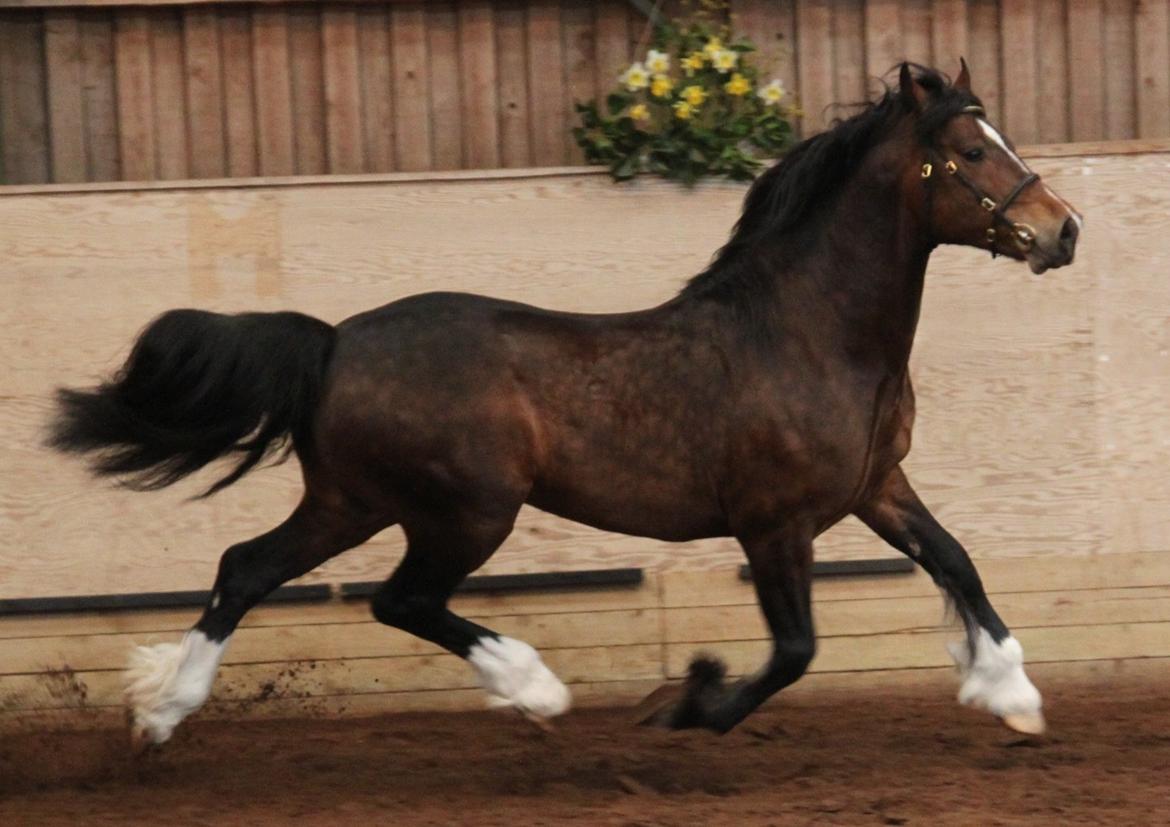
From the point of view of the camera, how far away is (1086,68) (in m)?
6.43

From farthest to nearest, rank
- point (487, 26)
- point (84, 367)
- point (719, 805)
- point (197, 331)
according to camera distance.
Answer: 1. point (487, 26)
2. point (84, 367)
3. point (197, 331)
4. point (719, 805)

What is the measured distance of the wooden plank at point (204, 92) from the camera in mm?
6305

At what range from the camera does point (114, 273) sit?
230 inches

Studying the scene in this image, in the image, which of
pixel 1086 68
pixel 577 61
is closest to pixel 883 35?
pixel 1086 68

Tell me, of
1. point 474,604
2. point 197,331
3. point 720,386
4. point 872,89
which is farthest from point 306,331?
point 872,89

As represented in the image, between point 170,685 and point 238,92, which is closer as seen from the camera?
point 170,685

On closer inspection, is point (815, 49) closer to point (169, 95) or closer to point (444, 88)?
point (444, 88)

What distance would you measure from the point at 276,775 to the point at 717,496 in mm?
1532

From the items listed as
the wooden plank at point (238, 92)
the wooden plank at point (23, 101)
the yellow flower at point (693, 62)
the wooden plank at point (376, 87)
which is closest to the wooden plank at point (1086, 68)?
the yellow flower at point (693, 62)

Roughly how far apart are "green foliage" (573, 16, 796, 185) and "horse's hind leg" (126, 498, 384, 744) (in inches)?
72.1

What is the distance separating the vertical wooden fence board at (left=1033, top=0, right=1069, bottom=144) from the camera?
641 cm

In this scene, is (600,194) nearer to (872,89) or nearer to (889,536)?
(872,89)

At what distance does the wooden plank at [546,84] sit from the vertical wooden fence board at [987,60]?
1.54 m

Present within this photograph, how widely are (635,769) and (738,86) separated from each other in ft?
8.21
